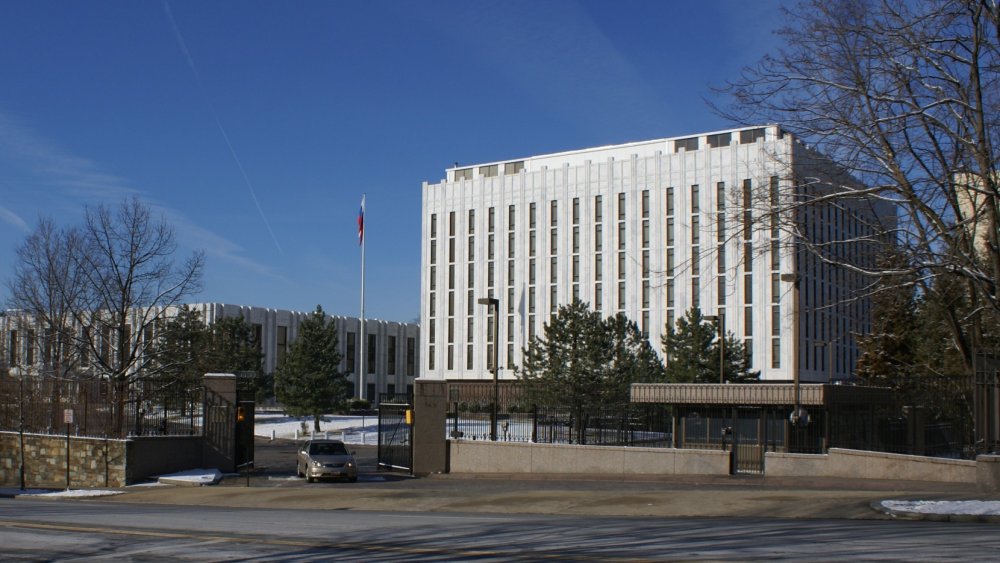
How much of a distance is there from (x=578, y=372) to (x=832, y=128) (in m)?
33.2

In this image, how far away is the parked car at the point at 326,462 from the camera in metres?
31.3

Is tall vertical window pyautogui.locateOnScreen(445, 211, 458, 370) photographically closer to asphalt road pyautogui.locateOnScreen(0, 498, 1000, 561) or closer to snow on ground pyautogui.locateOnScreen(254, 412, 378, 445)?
snow on ground pyautogui.locateOnScreen(254, 412, 378, 445)

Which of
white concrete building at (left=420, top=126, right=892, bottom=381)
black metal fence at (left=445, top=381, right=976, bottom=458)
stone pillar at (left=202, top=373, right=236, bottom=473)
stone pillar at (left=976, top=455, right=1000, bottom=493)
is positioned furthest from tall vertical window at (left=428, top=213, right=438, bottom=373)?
stone pillar at (left=976, top=455, right=1000, bottom=493)

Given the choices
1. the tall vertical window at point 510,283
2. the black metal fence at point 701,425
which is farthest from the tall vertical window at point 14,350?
the tall vertical window at point 510,283

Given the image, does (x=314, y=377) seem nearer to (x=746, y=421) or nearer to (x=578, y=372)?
(x=578, y=372)

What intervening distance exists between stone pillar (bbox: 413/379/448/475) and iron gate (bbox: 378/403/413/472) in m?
0.31

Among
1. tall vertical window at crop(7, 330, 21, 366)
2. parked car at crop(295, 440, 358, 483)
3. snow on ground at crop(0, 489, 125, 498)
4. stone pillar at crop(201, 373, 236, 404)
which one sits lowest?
snow on ground at crop(0, 489, 125, 498)

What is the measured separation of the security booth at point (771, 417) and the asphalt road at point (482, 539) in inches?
582

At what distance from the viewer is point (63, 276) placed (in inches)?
2176

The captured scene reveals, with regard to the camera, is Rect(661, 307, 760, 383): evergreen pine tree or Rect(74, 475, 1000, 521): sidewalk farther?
Rect(661, 307, 760, 383): evergreen pine tree

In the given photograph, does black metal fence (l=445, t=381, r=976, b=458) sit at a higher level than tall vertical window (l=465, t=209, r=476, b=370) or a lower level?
lower

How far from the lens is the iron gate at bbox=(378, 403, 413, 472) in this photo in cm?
3331

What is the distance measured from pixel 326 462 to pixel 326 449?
1.09 metres

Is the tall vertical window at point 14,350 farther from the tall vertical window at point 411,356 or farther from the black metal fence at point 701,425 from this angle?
the tall vertical window at point 411,356
